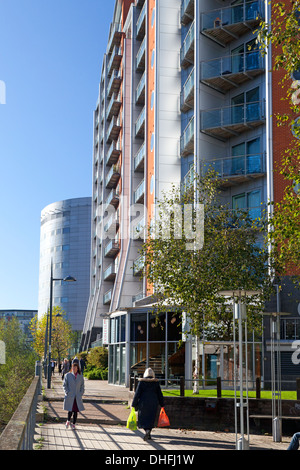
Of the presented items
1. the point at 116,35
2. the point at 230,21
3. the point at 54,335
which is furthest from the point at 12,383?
the point at 54,335

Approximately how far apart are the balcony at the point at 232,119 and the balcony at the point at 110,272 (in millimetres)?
27475

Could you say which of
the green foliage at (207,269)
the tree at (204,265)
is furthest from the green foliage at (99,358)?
the green foliage at (207,269)

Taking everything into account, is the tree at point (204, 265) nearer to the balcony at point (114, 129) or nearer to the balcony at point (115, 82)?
the balcony at point (114, 129)

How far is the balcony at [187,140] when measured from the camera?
36781 mm

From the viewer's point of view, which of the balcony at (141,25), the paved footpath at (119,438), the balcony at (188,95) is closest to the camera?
the paved footpath at (119,438)

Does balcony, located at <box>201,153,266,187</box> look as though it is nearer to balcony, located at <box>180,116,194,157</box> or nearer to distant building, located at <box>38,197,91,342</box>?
balcony, located at <box>180,116,194,157</box>

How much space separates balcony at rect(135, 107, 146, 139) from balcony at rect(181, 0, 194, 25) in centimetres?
949

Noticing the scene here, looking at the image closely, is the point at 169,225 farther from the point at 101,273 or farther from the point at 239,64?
the point at 101,273

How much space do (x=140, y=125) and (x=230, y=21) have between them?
1592cm

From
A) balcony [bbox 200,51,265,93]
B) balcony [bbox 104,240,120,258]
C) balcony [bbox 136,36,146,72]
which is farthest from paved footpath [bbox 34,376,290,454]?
balcony [bbox 104,240,120,258]

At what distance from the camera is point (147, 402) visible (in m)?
14.0

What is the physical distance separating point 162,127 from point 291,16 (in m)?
29.3

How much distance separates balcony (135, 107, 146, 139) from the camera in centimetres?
4941

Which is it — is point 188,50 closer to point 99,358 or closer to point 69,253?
point 99,358
